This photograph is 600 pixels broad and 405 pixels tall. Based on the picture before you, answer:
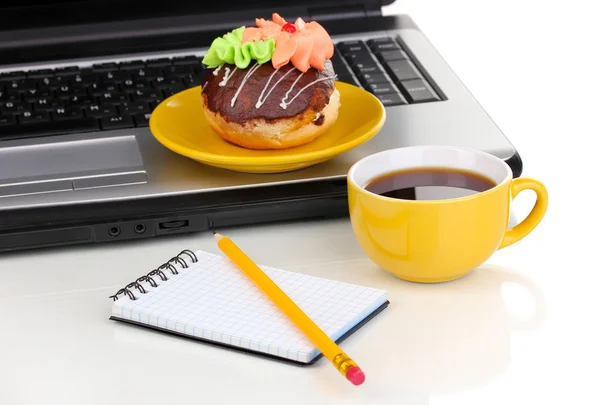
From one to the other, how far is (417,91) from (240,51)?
269 millimetres

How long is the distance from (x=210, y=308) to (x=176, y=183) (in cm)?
19

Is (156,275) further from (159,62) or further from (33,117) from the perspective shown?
(159,62)

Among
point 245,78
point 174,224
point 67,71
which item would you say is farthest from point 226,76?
point 67,71

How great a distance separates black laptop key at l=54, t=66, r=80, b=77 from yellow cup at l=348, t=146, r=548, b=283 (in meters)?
0.53

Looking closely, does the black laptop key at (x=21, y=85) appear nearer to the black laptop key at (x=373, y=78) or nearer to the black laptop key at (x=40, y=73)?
the black laptop key at (x=40, y=73)

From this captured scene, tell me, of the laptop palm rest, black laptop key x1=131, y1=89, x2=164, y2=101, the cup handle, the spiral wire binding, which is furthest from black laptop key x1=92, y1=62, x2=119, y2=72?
the cup handle

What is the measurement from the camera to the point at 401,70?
1.16 meters

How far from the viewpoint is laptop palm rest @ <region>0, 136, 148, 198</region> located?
913mm

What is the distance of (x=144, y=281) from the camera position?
81 cm

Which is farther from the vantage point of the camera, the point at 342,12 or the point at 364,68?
the point at 342,12

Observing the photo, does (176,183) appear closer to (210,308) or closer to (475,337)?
(210,308)

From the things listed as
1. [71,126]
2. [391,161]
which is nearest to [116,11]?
[71,126]

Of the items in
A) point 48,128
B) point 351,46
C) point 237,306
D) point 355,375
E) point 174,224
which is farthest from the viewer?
point 351,46

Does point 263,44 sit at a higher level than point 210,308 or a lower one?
higher
